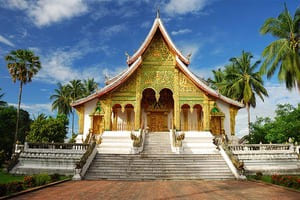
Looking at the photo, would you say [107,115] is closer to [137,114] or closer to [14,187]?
[137,114]

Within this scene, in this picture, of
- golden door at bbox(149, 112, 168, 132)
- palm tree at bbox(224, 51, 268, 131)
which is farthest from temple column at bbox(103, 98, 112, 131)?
palm tree at bbox(224, 51, 268, 131)

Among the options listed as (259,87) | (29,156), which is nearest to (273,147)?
(29,156)

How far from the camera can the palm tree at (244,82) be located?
29.2 meters

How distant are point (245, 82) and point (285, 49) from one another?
15312 mm

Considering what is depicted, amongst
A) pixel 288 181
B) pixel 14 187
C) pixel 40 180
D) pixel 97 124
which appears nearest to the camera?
pixel 14 187

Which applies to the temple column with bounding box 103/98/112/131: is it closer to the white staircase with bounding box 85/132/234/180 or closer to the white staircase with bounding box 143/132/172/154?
the white staircase with bounding box 143/132/172/154

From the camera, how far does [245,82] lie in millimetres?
29781

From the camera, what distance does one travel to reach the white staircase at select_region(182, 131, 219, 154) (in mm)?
15669

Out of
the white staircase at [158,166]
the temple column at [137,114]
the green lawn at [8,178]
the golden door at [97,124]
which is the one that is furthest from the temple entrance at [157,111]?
the green lawn at [8,178]

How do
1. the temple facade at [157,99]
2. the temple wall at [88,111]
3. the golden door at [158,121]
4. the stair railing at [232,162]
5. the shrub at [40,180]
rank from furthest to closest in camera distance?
the golden door at [158,121]
the temple wall at [88,111]
the temple facade at [157,99]
the stair railing at [232,162]
the shrub at [40,180]

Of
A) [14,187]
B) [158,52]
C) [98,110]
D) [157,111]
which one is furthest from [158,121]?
[14,187]

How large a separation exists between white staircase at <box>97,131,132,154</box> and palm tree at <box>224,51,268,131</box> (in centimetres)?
1755

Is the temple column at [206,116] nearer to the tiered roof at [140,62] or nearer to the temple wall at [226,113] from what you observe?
the tiered roof at [140,62]

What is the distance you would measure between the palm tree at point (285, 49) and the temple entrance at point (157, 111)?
27.1ft
